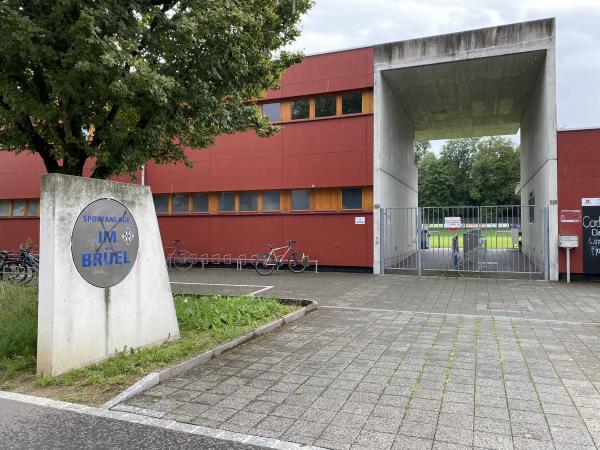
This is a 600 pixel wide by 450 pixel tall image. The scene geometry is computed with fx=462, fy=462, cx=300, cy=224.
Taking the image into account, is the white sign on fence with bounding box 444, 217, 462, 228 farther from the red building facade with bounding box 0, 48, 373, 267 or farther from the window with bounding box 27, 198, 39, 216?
the window with bounding box 27, 198, 39, 216

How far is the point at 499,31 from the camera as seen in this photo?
1365 centimetres

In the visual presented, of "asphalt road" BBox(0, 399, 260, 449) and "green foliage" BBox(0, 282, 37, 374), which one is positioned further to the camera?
"green foliage" BBox(0, 282, 37, 374)

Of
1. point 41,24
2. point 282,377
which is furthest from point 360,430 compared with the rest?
point 41,24

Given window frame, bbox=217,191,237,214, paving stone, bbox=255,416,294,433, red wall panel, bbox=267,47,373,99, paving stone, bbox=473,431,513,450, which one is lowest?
paving stone, bbox=255,416,294,433

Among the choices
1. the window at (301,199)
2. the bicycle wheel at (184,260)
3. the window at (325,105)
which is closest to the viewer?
the window at (325,105)

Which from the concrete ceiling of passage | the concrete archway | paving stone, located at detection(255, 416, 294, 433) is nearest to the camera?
paving stone, located at detection(255, 416, 294, 433)

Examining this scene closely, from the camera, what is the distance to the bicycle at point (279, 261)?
1532cm

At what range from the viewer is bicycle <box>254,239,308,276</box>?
15.3 metres

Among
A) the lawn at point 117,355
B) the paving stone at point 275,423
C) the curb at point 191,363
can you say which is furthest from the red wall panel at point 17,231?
the paving stone at point 275,423

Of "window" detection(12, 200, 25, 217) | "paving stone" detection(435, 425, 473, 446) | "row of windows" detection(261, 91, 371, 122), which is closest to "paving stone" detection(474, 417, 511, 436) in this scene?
"paving stone" detection(435, 425, 473, 446)

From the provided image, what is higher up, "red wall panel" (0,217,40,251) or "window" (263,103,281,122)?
→ "window" (263,103,281,122)

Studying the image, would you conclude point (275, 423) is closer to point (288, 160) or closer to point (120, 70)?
point (120, 70)

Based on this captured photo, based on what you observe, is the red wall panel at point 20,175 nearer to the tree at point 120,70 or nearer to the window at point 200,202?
the window at point 200,202

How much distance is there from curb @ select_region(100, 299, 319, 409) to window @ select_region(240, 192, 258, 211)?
9.01 meters
